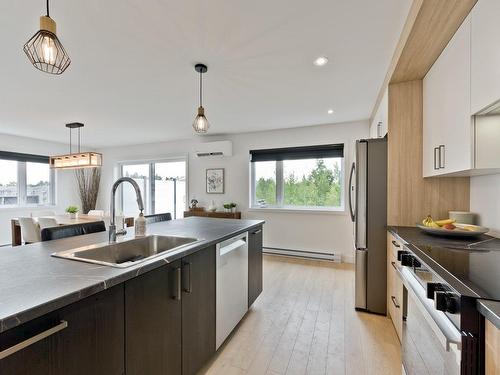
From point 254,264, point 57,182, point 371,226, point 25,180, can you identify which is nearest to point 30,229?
point 25,180

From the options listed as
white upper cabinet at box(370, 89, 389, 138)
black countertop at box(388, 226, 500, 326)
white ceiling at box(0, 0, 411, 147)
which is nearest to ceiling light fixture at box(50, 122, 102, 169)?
white ceiling at box(0, 0, 411, 147)

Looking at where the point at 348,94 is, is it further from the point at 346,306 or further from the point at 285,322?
the point at 285,322

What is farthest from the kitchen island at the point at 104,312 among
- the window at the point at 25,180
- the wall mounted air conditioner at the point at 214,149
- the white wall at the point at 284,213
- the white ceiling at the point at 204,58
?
the window at the point at 25,180

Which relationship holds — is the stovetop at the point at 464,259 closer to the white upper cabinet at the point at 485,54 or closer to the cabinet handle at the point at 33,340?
the white upper cabinet at the point at 485,54

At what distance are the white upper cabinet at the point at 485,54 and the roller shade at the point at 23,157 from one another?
7139 mm

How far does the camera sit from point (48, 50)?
108 cm

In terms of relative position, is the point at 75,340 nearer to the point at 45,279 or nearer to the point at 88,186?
the point at 45,279

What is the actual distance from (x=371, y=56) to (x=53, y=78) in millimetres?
3088

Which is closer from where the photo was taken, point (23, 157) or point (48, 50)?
point (48, 50)

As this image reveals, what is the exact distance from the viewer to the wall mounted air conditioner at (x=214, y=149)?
472 centimetres

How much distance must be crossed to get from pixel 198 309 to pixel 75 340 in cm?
74

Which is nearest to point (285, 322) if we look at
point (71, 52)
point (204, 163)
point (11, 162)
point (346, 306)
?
point (346, 306)

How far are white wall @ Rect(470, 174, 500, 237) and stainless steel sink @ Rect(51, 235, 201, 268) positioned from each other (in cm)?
205

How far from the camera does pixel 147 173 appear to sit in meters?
5.99
